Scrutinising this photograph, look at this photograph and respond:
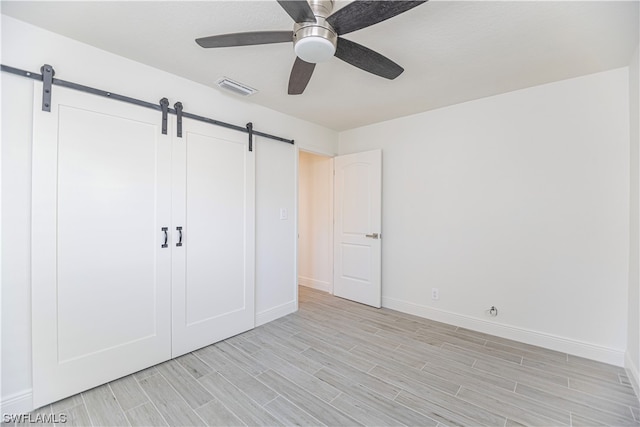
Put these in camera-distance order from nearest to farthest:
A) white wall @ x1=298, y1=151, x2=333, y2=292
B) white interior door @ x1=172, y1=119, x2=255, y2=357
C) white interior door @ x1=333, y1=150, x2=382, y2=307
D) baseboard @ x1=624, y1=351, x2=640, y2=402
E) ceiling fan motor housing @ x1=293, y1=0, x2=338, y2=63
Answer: ceiling fan motor housing @ x1=293, y1=0, x2=338, y2=63 → baseboard @ x1=624, y1=351, x2=640, y2=402 → white interior door @ x1=172, y1=119, x2=255, y2=357 → white interior door @ x1=333, y1=150, x2=382, y2=307 → white wall @ x1=298, y1=151, x2=333, y2=292

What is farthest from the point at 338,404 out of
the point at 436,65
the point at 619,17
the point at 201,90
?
the point at 619,17

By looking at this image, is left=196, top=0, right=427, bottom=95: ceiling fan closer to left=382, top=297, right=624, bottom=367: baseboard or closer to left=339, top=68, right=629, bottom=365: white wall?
left=339, top=68, right=629, bottom=365: white wall

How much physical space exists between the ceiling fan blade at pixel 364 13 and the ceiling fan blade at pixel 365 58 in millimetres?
107

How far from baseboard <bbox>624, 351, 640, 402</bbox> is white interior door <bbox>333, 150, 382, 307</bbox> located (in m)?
2.21

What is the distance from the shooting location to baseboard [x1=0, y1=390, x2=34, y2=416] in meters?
1.70

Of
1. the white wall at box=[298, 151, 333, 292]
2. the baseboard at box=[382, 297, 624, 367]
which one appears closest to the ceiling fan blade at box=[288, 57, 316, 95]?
the white wall at box=[298, 151, 333, 292]

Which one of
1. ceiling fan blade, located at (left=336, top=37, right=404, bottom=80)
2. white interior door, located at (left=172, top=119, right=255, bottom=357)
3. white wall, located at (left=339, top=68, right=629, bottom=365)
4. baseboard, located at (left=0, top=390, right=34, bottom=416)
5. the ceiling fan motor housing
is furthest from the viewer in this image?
white interior door, located at (left=172, top=119, right=255, bottom=357)

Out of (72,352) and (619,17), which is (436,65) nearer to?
(619,17)

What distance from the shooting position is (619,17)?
170 centimetres

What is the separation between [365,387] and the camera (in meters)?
2.05

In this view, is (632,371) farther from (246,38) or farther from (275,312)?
(246,38)

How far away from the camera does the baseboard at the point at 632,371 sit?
1.94m

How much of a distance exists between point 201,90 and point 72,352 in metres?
2.31

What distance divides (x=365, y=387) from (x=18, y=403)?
7.31 feet
